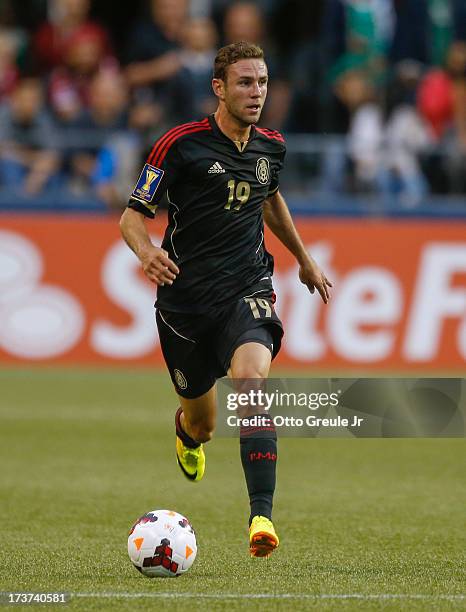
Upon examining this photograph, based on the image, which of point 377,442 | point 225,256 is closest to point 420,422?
point 225,256

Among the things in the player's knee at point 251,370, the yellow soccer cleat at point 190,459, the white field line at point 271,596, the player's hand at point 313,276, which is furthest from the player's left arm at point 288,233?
the white field line at point 271,596

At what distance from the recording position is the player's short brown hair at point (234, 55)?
6.85m

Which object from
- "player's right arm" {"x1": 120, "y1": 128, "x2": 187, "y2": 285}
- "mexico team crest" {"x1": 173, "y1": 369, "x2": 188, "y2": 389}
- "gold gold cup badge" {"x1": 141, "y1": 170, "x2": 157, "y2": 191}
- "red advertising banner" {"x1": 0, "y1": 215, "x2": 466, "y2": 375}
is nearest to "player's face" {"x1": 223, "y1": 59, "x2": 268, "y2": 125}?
"player's right arm" {"x1": 120, "y1": 128, "x2": 187, "y2": 285}

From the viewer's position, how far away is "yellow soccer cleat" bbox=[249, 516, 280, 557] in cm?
605

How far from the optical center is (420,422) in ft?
22.1

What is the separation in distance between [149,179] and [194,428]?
71.4 inches

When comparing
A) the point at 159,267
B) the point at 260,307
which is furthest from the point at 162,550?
the point at 260,307

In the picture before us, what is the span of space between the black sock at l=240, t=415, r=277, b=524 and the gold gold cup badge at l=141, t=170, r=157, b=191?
134 centimetres

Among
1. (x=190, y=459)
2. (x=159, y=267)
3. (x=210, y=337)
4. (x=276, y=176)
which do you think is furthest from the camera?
(x=190, y=459)

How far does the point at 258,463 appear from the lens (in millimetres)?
6375

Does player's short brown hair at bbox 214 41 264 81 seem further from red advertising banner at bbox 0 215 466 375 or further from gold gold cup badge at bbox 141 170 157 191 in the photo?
red advertising banner at bbox 0 215 466 375

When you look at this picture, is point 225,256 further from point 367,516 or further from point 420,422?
point 367,516

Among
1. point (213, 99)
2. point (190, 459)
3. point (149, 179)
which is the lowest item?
point (190, 459)

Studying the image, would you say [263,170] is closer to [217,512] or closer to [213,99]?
[217,512]
